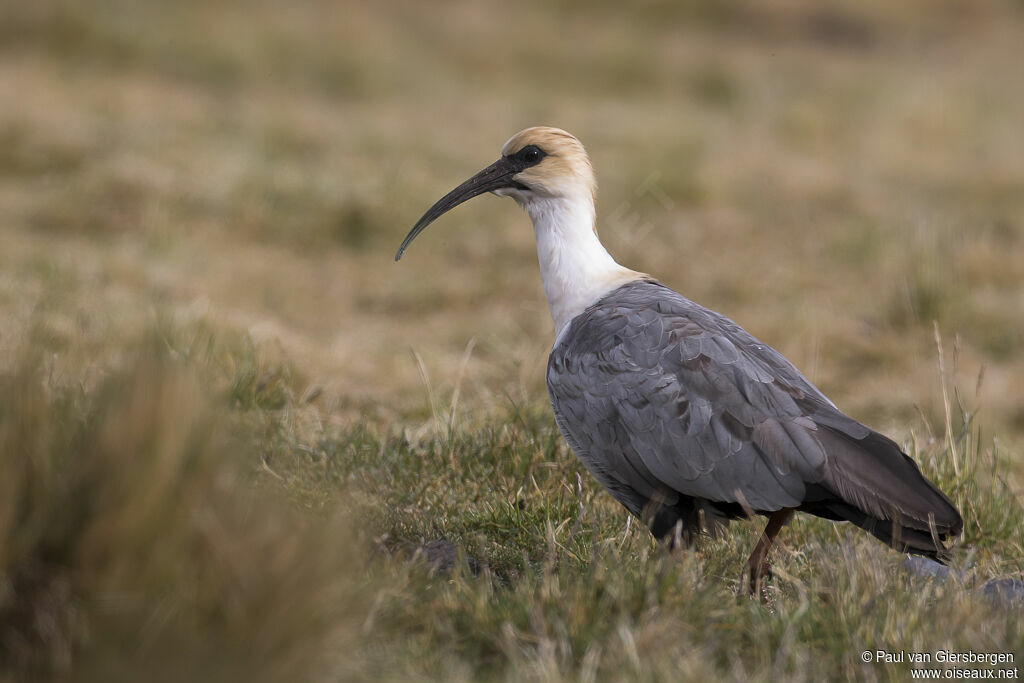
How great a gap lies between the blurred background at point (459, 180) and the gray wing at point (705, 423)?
0.85 metres

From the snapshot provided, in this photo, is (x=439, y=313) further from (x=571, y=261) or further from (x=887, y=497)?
(x=887, y=497)

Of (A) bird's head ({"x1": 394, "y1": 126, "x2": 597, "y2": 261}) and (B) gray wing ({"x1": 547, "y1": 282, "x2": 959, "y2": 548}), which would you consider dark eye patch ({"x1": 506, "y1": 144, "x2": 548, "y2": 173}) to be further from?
(B) gray wing ({"x1": 547, "y1": 282, "x2": 959, "y2": 548})

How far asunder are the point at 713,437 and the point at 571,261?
1.06 metres

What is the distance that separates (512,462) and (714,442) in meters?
0.91

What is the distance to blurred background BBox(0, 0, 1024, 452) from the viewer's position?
6570mm

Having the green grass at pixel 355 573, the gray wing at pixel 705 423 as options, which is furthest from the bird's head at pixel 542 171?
the green grass at pixel 355 573

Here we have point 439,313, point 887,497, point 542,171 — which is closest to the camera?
point 887,497

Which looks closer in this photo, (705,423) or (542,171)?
(705,423)

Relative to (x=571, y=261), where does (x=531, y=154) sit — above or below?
above

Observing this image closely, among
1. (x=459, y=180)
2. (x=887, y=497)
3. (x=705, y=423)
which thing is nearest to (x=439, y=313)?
(x=459, y=180)

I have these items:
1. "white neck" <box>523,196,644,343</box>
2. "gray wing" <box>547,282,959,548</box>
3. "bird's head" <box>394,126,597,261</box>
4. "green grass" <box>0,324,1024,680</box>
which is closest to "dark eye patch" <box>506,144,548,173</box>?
"bird's head" <box>394,126,597,261</box>

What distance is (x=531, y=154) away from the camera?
14.4 feet

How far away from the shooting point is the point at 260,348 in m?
5.31

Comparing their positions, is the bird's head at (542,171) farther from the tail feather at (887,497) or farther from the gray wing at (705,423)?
the tail feather at (887,497)
